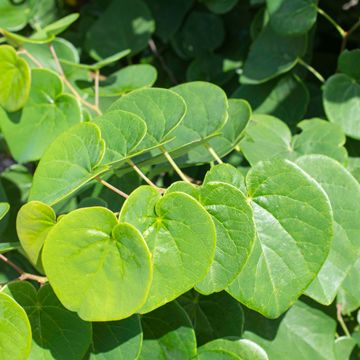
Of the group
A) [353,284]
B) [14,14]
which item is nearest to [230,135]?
[353,284]

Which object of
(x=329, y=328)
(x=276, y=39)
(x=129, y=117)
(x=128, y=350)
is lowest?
(x=329, y=328)

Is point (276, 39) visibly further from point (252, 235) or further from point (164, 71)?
point (252, 235)

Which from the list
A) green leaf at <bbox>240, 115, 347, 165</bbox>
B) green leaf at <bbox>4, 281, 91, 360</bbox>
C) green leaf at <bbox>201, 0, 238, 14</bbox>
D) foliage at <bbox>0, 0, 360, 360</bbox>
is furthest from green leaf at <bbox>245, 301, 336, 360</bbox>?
green leaf at <bbox>201, 0, 238, 14</bbox>

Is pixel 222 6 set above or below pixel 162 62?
above

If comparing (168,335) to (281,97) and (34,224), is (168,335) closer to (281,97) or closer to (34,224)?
(34,224)

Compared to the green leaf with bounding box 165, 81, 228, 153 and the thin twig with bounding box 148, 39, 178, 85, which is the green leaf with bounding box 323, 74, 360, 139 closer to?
the green leaf with bounding box 165, 81, 228, 153

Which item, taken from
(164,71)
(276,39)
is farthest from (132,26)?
(276,39)

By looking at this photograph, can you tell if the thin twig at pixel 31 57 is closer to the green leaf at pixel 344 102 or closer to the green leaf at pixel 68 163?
the green leaf at pixel 68 163

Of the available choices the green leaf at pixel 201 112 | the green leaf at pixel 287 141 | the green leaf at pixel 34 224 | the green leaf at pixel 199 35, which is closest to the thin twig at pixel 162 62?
the green leaf at pixel 199 35
